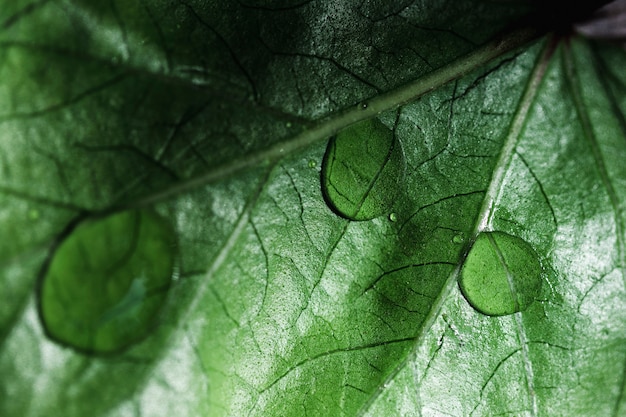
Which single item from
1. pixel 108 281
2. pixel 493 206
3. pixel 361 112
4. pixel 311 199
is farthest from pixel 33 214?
pixel 493 206

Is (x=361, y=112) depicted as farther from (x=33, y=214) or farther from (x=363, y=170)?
(x=33, y=214)

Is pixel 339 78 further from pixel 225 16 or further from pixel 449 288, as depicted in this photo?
pixel 449 288

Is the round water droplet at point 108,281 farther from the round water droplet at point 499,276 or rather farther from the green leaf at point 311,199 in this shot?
the round water droplet at point 499,276

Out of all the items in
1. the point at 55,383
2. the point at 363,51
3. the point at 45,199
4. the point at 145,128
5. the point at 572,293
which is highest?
the point at 363,51

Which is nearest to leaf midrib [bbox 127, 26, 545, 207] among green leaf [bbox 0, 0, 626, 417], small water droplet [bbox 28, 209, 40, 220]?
green leaf [bbox 0, 0, 626, 417]

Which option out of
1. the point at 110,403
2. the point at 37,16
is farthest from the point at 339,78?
the point at 110,403

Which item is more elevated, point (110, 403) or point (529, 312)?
point (529, 312)

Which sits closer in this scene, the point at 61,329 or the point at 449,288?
the point at 61,329
